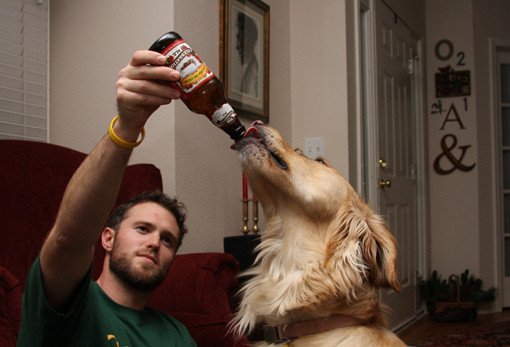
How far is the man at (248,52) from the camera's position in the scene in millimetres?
2873

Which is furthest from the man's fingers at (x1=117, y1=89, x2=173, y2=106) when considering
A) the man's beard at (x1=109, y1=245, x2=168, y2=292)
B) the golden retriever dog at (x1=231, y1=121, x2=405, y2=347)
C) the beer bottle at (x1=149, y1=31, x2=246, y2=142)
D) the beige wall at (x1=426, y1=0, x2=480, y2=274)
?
the beige wall at (x1=426, y1=0, x2=480, y2=274)

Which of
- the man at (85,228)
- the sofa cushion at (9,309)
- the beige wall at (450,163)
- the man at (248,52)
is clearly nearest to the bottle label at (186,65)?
the man at (85,228)

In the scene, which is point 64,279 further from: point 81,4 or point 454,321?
point 454,321

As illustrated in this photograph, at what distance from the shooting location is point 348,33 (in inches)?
134

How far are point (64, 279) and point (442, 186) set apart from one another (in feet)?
16.8

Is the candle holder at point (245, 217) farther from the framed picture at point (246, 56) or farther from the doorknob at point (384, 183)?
the doorknob at point (384, 183)

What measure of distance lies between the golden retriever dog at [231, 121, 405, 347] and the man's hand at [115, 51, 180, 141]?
1.99 feet

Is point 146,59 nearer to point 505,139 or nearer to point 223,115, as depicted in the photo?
point 223,115

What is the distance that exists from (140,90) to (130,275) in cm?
82

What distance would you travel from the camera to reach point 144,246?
1583mm

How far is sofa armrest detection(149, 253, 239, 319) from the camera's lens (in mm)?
1731

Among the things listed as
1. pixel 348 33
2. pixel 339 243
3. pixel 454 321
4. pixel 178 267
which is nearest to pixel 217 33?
pixel 348 33

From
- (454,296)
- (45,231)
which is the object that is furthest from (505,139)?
(45,231)

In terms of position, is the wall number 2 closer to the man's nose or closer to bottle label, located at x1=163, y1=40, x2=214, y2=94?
the man's nose
